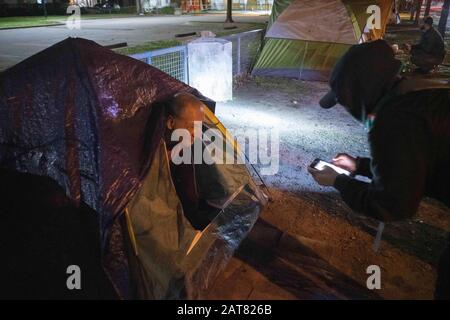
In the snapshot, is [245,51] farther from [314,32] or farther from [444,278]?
[444,278]

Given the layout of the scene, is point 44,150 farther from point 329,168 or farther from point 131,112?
point 329,168

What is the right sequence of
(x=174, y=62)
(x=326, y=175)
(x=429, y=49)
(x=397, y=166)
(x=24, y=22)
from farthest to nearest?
1. (x=24, y=22)
2. (x=429, y=49)
3. (x=174, y=62)
4. (x=326, y=175)
5. (x=397, y=166)

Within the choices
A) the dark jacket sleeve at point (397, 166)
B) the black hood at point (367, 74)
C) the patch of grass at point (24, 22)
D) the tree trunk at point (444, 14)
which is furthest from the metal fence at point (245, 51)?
the patch of grass at point (24, 22)

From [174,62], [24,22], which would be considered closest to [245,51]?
[174,62]

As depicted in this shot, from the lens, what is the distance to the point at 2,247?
111 inches

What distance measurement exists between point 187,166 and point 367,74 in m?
1.87

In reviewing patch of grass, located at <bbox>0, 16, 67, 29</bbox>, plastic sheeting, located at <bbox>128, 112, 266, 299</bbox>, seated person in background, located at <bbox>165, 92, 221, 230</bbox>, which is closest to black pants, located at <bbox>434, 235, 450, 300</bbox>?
plastic sheeting, located at <bbox>128, 112, 266, 299</bbox>

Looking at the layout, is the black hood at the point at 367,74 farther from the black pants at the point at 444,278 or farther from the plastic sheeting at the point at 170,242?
the plastic sheeting at the point at 170,242

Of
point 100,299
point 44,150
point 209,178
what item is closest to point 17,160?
point 44,150

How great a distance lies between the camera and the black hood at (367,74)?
1899 millimetres

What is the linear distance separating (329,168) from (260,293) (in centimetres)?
134

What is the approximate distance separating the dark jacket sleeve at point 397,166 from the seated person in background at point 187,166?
1.58m

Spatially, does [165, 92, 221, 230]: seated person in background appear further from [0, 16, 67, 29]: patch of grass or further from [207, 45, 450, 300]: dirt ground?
[0, 16, 67, 29]: patch of grass

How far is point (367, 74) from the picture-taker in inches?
74.9
